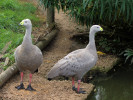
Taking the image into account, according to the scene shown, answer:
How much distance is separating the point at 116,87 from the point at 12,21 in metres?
4.54

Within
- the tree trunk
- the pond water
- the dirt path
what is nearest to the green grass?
the tree trunk

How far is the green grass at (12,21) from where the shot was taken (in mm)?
7348

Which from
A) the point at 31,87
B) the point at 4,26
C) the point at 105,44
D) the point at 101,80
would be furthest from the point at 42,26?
the point at 31,87

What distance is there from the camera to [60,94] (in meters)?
5.16

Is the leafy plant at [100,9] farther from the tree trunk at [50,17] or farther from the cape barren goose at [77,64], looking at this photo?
the cape barren goose at [77,64]

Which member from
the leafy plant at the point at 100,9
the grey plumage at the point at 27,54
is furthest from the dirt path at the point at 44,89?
the leafy plant at the point at 100,9

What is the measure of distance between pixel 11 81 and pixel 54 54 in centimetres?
234

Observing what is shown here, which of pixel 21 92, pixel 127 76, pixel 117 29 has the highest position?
pixel 117 29

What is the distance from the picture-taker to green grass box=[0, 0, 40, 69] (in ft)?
24.1

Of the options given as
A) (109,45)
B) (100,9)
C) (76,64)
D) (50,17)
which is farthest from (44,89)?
(50,17)

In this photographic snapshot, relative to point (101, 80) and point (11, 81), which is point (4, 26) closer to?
point (11, 81)

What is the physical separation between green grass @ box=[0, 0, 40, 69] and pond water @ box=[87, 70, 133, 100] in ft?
7.61

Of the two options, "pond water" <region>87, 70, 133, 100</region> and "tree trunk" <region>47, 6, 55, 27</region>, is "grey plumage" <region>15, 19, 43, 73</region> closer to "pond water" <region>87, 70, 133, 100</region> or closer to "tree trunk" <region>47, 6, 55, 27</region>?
"pond water" <region>87, 70, 133, 100</region>

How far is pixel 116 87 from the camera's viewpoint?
625 centimetres
